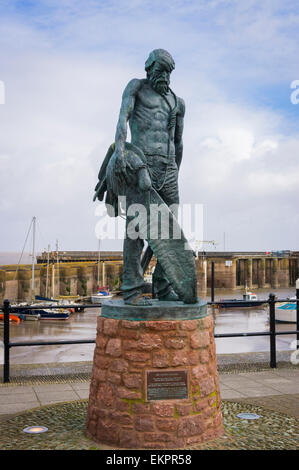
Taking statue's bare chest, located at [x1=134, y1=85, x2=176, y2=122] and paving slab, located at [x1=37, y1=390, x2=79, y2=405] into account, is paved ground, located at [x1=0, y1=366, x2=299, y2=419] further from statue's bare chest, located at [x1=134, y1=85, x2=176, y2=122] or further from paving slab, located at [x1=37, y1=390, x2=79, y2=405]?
statue's bare chest, located at [x1=134, y1=85, x2=176, y2=122]

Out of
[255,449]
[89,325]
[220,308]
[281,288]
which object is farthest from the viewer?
[281,288]

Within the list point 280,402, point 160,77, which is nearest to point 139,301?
point 160,77

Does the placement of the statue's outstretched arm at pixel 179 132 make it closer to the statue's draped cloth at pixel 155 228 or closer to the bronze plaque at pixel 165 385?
the statue's draped cloth at pixel 155 228

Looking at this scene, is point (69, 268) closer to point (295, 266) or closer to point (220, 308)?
point (220, 308)

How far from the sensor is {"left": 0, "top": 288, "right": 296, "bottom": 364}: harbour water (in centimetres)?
1531

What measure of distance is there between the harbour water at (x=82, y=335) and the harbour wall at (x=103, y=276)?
7.59 metres

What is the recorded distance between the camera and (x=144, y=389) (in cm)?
484

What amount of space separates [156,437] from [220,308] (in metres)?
36.6

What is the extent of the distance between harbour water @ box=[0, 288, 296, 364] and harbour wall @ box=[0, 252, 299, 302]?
7590 mm

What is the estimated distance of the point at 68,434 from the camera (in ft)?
16.8

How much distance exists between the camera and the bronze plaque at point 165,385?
484cm

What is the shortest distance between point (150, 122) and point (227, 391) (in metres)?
3.76

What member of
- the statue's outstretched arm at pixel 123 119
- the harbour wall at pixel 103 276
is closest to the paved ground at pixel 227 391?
the statue's outstretched arm at pixel 123 119

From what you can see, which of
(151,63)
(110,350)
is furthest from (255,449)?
(151,63)
